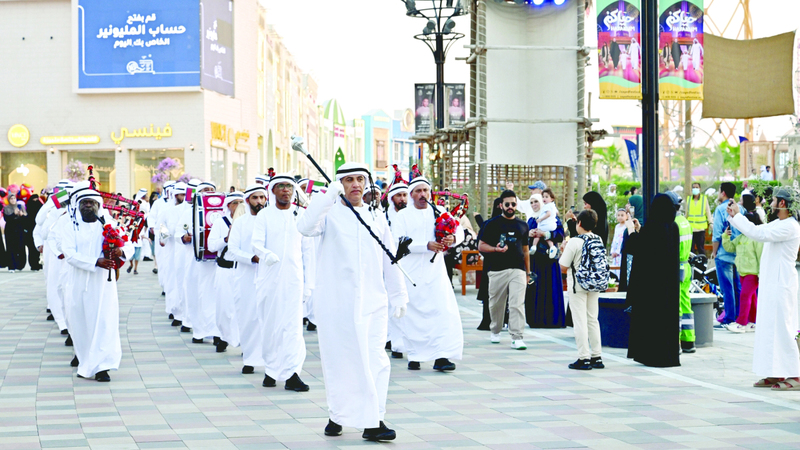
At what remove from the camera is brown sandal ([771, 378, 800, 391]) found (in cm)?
830

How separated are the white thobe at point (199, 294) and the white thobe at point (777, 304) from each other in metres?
6.25

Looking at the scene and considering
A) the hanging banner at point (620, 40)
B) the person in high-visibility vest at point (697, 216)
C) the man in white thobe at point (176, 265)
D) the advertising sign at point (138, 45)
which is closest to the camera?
the hanging banner at point (620, 40)

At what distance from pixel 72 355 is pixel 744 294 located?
26.7 ft

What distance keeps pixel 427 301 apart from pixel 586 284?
1627 mm

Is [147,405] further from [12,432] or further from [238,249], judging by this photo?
[238,249]

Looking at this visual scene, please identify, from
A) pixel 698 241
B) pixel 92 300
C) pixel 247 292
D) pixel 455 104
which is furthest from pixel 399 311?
pixel 455 104

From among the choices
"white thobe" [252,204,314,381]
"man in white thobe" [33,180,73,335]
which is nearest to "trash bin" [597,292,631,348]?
"white thobe" [252,204,314,381]

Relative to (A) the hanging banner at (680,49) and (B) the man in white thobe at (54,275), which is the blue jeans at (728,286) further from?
(B) the man in white thobe at (54,275)

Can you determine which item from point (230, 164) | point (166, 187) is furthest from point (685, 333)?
point (230, 164)

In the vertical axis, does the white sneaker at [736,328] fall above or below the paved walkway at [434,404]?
above

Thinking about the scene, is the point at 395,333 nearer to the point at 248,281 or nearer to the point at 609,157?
the point at 248,281

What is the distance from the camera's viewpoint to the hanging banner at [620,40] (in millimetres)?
10594

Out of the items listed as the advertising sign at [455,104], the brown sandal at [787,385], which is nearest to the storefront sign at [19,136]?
the advertising sign at [455,104]

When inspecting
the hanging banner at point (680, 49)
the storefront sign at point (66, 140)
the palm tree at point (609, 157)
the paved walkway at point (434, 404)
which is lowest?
the paved walkway at point (434, 404)
